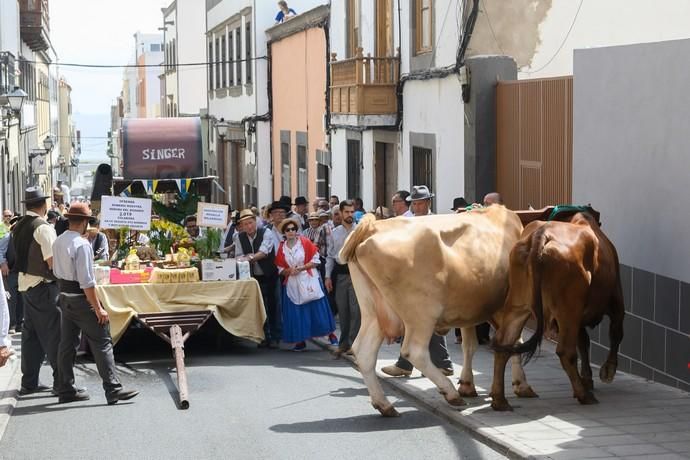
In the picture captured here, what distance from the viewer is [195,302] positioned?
524 inches

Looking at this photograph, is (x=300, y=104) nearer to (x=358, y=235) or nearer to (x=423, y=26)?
(x=423, y=26)

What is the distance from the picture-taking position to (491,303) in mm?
9773

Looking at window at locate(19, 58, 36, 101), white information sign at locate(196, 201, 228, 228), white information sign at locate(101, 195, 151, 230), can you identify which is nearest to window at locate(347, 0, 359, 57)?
white information sign at locate(196, 201, 228, 228)

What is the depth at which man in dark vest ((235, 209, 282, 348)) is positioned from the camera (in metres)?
14.3

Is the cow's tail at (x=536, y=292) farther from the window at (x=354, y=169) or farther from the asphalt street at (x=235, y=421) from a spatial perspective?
the window at (x=354, y=169)

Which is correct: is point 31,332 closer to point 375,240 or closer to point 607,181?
point 375,240

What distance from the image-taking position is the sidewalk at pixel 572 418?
798 centimetres

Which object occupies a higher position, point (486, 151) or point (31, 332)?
point (486, 151)

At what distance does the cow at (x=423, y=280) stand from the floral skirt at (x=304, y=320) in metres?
4.22

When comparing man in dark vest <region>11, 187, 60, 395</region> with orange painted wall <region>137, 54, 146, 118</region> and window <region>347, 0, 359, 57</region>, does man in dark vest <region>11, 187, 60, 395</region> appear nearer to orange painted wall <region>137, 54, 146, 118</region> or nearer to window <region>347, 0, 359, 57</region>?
window <region>347, 0, 359, 57</region>

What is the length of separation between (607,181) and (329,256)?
3.72 metres

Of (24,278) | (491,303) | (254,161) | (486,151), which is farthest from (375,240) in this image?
(254,161)

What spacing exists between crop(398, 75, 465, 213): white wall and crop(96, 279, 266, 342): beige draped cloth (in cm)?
425

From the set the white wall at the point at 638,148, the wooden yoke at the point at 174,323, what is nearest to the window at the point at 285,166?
the wooden yoke at the point at 174,323
